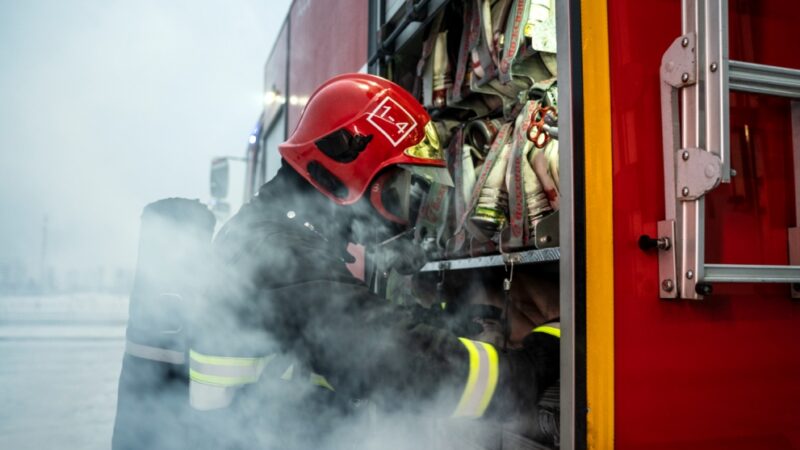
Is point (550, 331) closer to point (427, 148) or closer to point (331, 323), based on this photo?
point (331, 323)

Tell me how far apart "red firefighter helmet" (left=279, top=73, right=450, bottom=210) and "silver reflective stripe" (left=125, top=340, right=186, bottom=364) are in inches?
25.7

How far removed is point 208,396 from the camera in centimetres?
152

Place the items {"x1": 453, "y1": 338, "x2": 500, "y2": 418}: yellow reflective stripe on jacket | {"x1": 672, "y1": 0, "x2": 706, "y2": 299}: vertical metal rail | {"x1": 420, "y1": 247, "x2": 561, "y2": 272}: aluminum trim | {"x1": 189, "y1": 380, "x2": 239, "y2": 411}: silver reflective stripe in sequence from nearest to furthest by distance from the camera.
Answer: {"x1": 672, "y1": 0, "x2": 706, "y2": 299}: vertical metal rail, {"x1": 453, "y1": 338, "x2": 500, "y2": 418}: yellow reflective stripe on jacket, {"x1": 189, "y1": 380, "x2": 239, "y2": 411}: silver reflective stripe, {"x1": 420, "y1": 247, "x2": 561, "y2": 272}: aluminum trim

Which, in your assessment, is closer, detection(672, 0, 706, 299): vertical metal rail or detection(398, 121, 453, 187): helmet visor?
detection(672, 0, 706, 299): vertical metal rail

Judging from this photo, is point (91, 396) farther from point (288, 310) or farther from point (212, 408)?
point (288, 310)

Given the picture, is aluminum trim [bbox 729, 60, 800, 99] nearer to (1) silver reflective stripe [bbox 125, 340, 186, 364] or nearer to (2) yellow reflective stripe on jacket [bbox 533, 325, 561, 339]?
(2) yellow reflective stripe on jacket [bbox 533, 325, 561, 339]

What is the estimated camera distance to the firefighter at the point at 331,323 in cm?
142

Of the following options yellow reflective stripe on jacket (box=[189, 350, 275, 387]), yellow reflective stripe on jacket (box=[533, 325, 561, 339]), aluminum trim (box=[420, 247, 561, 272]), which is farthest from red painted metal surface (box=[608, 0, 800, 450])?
yellow reflective stripe on jacket (box=[189, 350, 275, 387])

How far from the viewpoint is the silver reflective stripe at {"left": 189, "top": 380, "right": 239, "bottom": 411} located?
1.52 m

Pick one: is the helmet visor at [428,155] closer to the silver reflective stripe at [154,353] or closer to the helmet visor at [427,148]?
the helmet visor at [427,148]

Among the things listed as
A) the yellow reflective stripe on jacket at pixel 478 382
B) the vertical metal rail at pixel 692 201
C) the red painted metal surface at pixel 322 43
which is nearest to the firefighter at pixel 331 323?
the yellow reflective stripe on jacket at pixel 478 382

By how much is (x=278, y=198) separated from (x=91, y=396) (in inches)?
75.6

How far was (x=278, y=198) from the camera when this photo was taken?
1.75 metres

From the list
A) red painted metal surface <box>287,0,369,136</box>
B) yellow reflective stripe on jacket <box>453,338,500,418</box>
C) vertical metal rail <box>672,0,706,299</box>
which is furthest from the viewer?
red painted metal surface <box>287,0,369,136</box>
